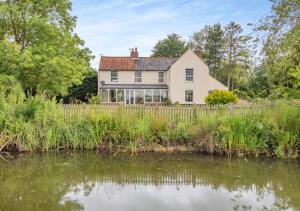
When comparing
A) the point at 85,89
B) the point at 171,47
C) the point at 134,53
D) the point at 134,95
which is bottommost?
the point at 134,95

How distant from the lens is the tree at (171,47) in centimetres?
6762

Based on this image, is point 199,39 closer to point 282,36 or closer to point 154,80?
point 154,80

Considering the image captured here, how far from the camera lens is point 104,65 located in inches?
1558

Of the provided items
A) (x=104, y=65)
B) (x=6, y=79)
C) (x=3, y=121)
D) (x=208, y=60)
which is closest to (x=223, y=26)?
(x=208, y=60)

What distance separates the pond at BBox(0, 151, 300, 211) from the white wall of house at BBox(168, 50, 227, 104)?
1052 inches

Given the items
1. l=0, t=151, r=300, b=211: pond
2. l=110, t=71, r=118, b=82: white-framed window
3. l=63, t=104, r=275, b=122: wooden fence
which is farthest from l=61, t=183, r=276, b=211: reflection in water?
l=110, t=71, r=118, b=82: white-framed window

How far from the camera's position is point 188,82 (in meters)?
38.1

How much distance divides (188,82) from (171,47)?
103 feet

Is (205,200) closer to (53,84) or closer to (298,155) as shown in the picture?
(298,155)

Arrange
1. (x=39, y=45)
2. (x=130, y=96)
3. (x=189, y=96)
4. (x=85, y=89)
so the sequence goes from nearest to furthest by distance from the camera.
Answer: (x=39, y=45) → (x=189, y=96) → (x=130, y=96) → (x=85, y=89)

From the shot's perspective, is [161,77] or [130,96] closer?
[130,96]

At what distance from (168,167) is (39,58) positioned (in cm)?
1220

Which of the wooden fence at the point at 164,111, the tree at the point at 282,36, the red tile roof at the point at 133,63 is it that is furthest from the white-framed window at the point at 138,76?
the tree at the point at 282,36

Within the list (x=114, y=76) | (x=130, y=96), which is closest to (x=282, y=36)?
(x=130, y=96)
